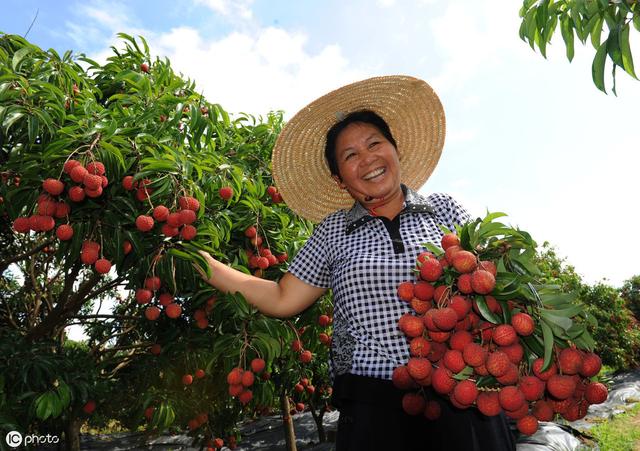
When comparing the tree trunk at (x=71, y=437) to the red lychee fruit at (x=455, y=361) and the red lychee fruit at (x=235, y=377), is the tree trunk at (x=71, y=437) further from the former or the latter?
the red lychee fruit at (x=455, y=361)

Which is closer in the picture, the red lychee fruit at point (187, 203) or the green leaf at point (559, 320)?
the green leaf at point (559, 320)

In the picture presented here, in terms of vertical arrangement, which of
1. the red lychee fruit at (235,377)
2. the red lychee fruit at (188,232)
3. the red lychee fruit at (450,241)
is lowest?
the red lychee fruit at (235,377)

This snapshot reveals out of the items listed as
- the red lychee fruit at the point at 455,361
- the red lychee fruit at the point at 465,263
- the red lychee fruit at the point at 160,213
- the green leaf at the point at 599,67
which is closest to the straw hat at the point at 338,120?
the red lychee fruit at the point at 160,213

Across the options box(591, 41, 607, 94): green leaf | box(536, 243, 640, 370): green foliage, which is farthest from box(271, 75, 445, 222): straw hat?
box(536, 243, 640, 370): green foliage

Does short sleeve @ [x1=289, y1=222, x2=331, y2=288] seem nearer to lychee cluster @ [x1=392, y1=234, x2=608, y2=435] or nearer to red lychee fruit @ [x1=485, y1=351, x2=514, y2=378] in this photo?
lychee cluster @ [x1=392, y1=234, x2=608, y2=435]

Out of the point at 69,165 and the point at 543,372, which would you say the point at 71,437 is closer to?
the point at 69,165

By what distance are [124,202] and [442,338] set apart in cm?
141

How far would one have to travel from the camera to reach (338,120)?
6.64ft

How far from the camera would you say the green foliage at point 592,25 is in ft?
3.95

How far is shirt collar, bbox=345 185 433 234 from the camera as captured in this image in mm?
1617

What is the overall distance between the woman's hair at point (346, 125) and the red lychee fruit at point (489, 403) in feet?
3.34

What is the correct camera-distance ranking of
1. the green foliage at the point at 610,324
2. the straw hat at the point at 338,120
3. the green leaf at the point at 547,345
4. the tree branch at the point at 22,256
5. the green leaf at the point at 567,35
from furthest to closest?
the green foliage at the point at 610,324 → the tree branch at the point at 22,256 → the straw hat at the point at 338,120 → the green leaf at the point at 567,35 → the green leaf at the point at 547,345

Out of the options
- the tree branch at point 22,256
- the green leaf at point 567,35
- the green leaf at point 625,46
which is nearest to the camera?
the green leaf at point 625,46

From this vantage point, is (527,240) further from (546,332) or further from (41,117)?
(41,117)
